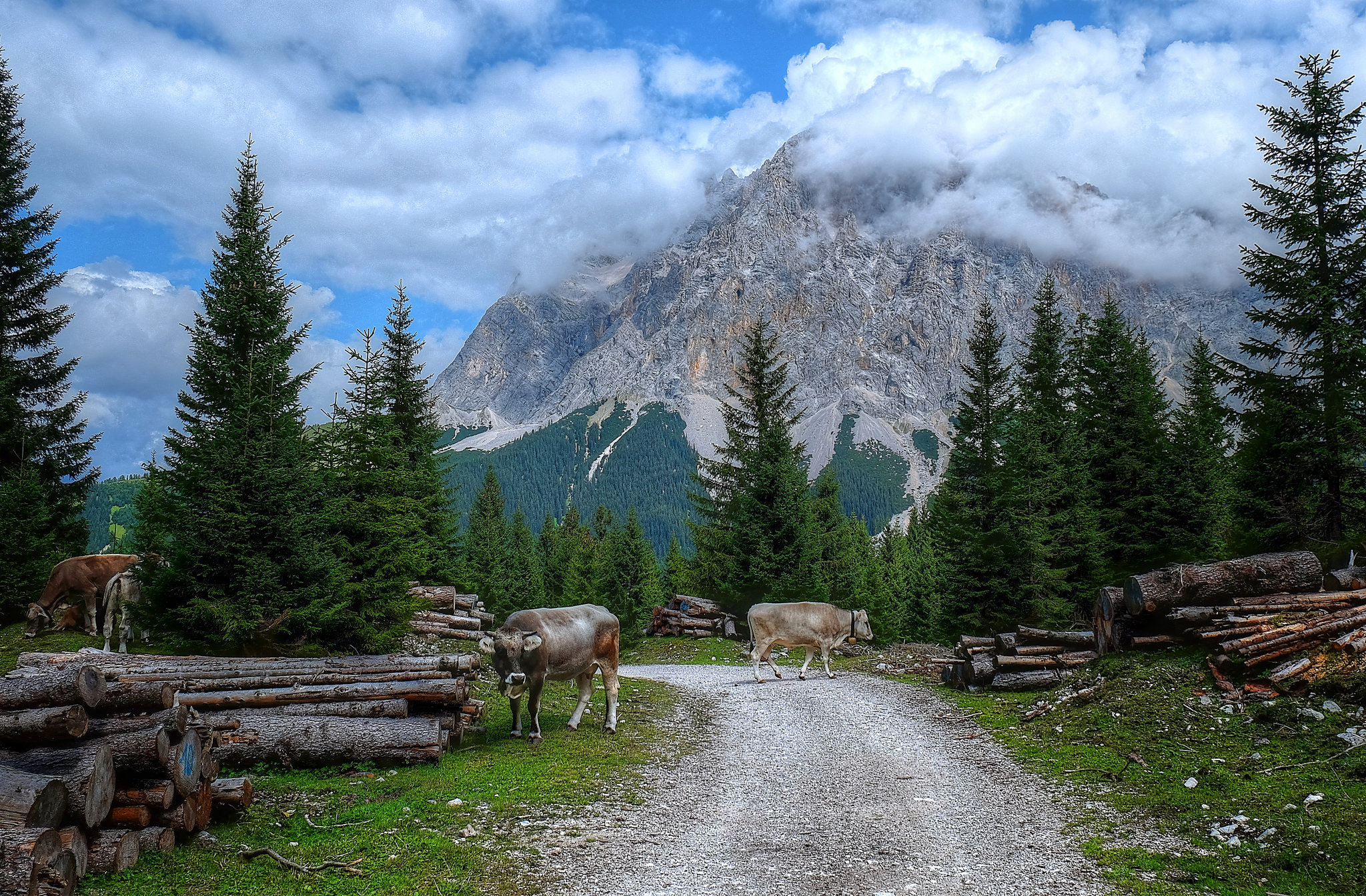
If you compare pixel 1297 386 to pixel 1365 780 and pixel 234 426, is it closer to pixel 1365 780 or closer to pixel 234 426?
pixel 1365 780

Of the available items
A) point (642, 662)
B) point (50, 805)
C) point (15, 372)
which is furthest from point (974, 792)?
point (15, 372)

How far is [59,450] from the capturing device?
26.3m

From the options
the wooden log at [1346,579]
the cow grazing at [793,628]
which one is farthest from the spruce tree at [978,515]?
the wooden log at [1346,579]

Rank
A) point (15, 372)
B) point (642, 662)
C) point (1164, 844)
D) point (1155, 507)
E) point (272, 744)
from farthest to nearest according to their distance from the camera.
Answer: point (642, 662) < point (1155, 507) < point (15, 372) < point (272, 744) < point (1164, 844)

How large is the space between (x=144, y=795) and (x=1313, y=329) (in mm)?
27874

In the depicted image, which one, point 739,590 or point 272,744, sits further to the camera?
point 739,590

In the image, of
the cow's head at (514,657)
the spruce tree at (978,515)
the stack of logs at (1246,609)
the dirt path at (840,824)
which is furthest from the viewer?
the spruce tree at (978,515)

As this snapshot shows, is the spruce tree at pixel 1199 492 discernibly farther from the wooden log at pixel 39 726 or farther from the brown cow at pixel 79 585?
the brown cow at pixel 79 585

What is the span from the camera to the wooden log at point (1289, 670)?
12555mm

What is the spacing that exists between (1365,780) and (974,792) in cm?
481

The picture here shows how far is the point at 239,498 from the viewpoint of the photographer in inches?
739

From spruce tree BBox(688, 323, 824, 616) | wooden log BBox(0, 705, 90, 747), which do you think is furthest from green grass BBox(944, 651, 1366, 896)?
spruce tree BBox(688, 323, 824, 616)

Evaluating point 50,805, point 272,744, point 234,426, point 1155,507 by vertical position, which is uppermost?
point 234,426

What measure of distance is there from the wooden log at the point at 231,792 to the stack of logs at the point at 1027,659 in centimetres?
1738
